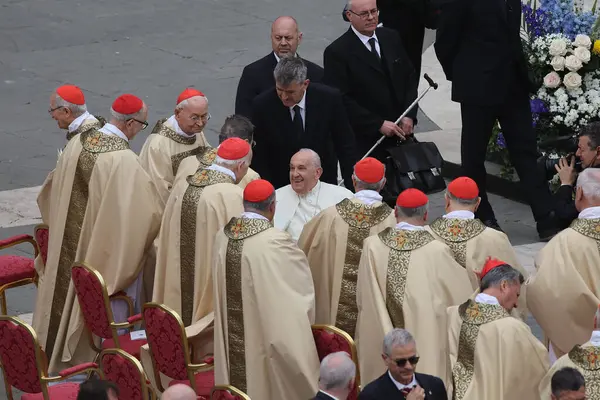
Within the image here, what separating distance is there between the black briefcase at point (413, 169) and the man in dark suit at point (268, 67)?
2.71 feet

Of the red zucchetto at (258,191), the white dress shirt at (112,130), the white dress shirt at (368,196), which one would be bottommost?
the white dress shirt at (368,196)

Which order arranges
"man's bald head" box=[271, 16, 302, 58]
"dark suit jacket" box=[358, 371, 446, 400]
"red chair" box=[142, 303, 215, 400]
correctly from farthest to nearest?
1. "man's bald head" box=[271, 16, 302, 58]
2. "red chair" box=[142, 303, 215, 400]
3. "dark suit jacket" box=[358, 371, 446, 400]

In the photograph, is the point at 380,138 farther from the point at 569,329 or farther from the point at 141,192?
the point at 569,329

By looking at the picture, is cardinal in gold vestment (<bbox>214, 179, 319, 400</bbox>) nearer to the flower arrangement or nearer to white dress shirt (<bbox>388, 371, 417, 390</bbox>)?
white dress shirt (<bbox>388, 371, 417, 390</bbox>)

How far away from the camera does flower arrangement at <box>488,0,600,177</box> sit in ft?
36.6

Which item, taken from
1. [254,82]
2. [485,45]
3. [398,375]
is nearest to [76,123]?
[254,82]

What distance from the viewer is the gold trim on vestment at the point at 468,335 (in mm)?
6875

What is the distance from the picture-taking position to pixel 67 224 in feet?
29.3

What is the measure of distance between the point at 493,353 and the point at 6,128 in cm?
800

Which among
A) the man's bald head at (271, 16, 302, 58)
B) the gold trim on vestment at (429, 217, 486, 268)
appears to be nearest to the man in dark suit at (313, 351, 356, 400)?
the gold trim on vestment at (429, 217, 486, 268)

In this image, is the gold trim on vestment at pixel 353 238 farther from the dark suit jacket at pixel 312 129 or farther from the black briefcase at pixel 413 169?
the black briefcase at pixel 413 169

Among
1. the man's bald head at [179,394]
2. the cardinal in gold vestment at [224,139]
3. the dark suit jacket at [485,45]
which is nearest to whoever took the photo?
the man's bald head at [179,394]

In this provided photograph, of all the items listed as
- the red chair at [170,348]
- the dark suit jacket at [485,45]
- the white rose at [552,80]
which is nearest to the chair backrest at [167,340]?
the red chair at [170,348]

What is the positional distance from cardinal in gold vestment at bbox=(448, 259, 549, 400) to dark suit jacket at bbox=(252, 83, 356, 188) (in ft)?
8.98
